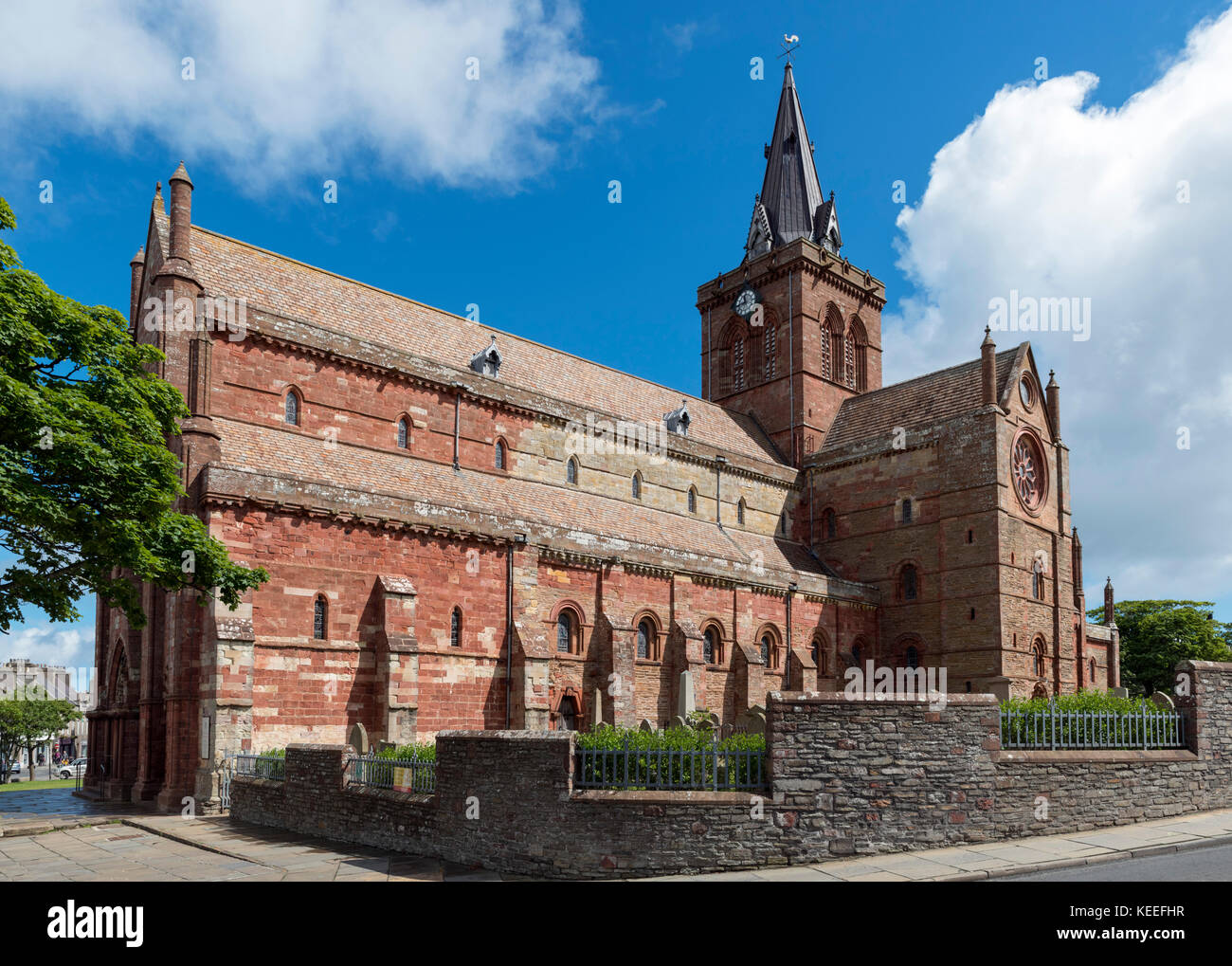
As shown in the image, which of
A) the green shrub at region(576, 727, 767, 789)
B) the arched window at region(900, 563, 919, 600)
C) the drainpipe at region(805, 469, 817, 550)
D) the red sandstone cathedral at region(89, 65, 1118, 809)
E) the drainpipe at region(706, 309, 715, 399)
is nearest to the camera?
the green shrub at region(576, 727, 767, 789)

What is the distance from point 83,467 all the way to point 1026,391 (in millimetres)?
35197

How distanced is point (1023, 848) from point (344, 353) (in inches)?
867

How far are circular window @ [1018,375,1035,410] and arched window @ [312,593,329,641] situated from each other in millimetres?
29229

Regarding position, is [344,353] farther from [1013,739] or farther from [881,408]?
[881,408]

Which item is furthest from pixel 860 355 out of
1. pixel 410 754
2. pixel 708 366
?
pixel 410 754

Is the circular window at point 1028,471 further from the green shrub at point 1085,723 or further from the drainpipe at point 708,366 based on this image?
the green shrub at point 1085,723

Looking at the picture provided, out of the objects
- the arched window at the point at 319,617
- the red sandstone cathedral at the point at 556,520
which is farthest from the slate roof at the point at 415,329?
the arched window at the point at 319,617

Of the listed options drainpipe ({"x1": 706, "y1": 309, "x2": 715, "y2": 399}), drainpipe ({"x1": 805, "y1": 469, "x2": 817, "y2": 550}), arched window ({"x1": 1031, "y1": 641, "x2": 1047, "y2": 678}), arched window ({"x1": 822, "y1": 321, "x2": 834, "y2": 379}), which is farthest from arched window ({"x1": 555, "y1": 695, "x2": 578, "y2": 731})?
drainpipe ({"x1": 706, "y1": 309, "x2": 715, "y2": 399})

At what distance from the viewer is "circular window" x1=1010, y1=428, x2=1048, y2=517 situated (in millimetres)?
39406

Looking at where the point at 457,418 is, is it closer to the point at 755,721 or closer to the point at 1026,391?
the point at 755,721

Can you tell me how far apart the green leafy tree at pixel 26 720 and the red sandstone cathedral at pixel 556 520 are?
125ft

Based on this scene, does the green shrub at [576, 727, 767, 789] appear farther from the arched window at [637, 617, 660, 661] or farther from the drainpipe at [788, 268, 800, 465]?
the drainpipe at [788, 268, 800, 465]

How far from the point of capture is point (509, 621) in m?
28.1

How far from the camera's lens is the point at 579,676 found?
97.5 feet
